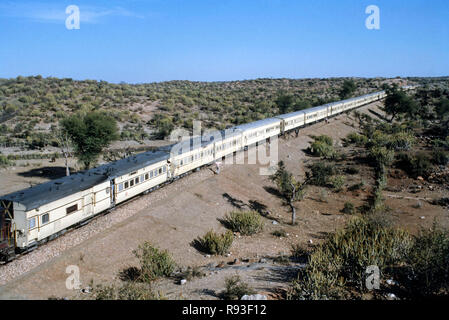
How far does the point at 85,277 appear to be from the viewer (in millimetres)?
12281

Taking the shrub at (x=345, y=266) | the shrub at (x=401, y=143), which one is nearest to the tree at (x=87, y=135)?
the shrub at (x=345, y=266)

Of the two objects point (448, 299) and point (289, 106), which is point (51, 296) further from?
point (289, 106)

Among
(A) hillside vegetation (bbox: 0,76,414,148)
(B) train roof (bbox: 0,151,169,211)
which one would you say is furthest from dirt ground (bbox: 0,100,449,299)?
(A) hillside vegetation (bbox: 0,76,414,148)

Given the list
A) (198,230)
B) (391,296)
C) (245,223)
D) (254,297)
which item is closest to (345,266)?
(391,296)

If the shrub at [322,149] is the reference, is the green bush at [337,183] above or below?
below

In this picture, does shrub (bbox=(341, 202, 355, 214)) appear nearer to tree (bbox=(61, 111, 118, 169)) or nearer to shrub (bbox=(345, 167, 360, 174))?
shrub (bbox=(345, 167, 360, 174))

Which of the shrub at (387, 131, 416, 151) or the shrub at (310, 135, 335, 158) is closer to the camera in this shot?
the shrub at (387, 131, 416, 151)

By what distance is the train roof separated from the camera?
41.2ft

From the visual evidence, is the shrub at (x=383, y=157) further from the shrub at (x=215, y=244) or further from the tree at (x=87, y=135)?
the tree at (x=87, y=135)

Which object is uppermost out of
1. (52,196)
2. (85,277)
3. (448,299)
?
(52,196)

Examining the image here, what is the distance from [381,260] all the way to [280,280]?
3.26 metres

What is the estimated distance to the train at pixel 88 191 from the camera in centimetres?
1215

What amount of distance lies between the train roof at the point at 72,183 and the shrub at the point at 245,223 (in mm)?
5689
